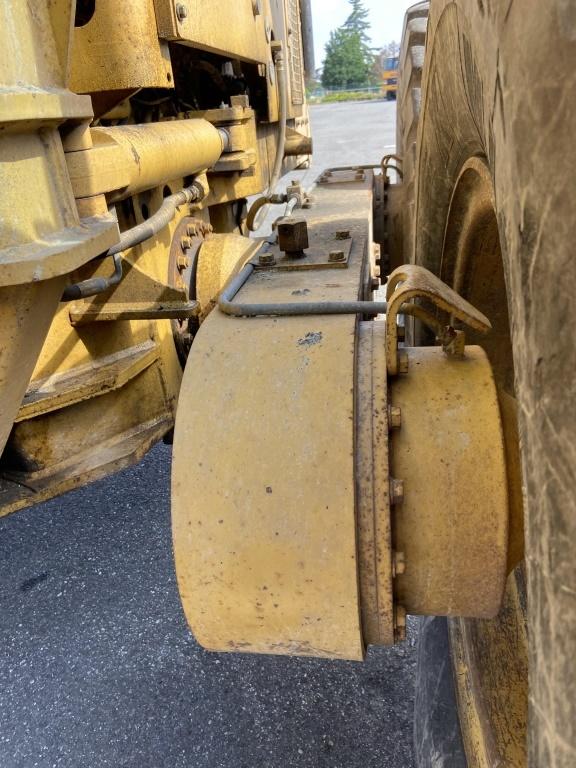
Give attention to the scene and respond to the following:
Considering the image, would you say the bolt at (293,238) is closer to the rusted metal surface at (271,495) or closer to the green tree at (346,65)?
the rusted metal surface at (271,495)

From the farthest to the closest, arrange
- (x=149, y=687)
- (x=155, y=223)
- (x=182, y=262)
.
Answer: (x=182, y=262), (x=149, y=687), (x=155, y=223)

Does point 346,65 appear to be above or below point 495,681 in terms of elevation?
above

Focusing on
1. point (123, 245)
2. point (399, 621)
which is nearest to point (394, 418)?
point (399, 621)

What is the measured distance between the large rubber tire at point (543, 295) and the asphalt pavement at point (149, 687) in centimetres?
130

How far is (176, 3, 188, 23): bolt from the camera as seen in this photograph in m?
1.96

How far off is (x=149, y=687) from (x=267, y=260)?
1.38 meters

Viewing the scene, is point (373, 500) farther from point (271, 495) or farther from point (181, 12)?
point (181, 12)

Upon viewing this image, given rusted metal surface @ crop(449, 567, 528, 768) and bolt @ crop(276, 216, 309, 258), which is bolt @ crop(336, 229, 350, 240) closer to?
bolt @ crop(276, 216, 309, 258)

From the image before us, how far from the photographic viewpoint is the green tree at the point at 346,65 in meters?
53.9

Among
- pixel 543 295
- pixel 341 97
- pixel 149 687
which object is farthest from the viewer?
pixel 341 97

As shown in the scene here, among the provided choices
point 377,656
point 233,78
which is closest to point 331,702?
point 377,656

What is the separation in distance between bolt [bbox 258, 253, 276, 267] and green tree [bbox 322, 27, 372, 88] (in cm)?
5591

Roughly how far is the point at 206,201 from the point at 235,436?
2.07 meters

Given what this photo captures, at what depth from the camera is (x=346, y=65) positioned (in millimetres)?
54844
